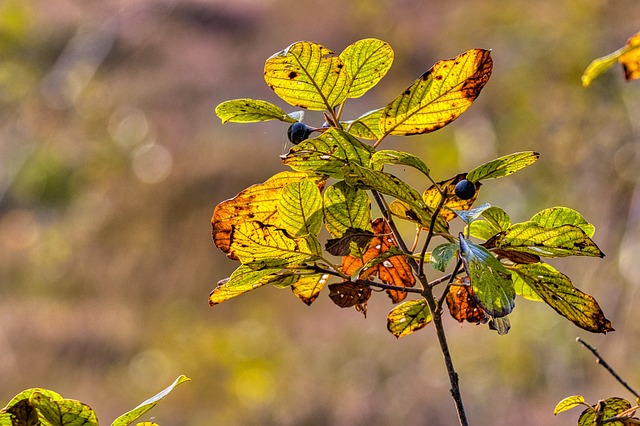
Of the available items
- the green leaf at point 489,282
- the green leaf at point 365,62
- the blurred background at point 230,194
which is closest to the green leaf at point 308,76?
the green leaf at point 365,62

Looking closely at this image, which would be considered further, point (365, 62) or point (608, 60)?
point (365, 62)

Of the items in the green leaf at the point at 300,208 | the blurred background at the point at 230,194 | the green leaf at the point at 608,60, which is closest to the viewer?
the green leaf at the point at 608,60

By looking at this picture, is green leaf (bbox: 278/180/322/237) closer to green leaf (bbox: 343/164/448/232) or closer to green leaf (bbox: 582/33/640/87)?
green leaf (bbox: 343/164/448/232)

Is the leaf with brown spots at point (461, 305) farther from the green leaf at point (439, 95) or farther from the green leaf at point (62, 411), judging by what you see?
the green leaf at point (62, 411)

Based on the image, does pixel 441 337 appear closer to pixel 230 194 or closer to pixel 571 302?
pixel 571 302

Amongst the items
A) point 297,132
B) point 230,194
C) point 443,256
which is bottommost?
point 443,256

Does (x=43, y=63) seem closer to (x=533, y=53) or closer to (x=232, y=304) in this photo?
(x=232, y=304)

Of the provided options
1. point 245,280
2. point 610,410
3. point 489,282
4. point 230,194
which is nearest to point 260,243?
point 245,280
